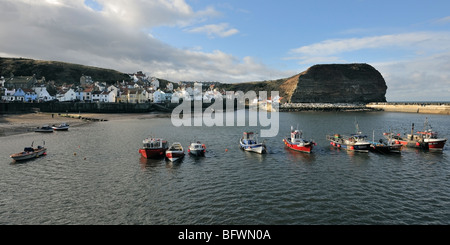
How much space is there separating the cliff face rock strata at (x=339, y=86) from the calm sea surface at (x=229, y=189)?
5277 inches

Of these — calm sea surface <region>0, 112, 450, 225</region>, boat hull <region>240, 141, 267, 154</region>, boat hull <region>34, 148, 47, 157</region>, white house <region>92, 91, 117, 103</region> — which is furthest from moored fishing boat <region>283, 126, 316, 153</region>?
white house <region>92, 91, 117, 103</region>

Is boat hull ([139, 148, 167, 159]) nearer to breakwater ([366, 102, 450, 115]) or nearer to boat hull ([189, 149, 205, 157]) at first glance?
boat hull ([189, 149, 205, 157])

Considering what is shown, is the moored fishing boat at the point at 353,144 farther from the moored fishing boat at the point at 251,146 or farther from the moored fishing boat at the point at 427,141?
the moored fishing boat at the point at 251,146

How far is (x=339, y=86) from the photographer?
164375mm

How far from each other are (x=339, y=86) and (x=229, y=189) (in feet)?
542

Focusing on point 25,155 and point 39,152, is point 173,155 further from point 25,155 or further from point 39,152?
point 25,155

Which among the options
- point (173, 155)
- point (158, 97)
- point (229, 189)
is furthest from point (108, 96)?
point (229, 189)

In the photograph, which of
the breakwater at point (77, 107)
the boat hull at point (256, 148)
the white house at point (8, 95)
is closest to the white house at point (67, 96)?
the white house at point (8, 95)

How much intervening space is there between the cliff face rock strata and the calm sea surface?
440 feet
